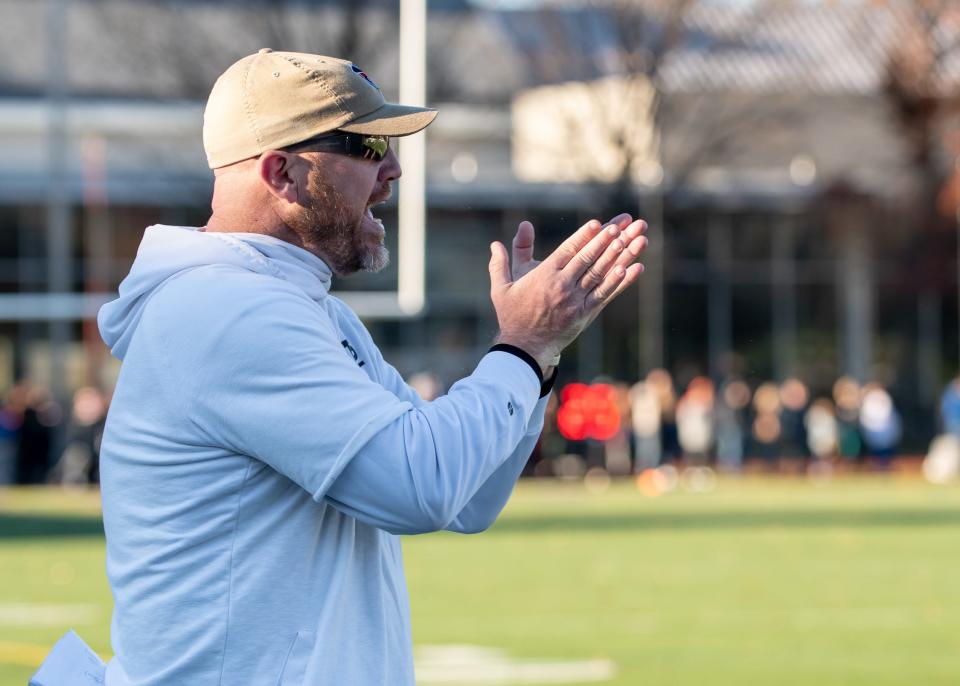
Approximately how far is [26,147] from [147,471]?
37.2 meters

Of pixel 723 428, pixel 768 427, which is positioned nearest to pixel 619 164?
pixel 723 428

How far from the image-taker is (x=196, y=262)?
308cm

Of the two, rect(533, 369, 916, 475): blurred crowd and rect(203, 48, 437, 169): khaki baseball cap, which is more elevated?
rect(203, 48, 437, 169): khaki baseball cap

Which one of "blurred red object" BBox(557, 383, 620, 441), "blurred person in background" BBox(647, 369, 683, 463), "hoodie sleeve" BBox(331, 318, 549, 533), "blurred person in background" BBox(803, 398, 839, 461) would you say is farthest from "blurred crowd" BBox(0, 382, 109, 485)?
"hoodie sleeve" BBox(331, 318, 549, 533)

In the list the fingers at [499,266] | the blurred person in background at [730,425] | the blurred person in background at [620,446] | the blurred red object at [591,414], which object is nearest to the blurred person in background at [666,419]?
the blurred person in background at [620,446]

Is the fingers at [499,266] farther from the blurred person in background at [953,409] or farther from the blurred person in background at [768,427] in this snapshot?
the blurred person in background at [768,427]

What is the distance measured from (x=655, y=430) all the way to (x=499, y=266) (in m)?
30.0

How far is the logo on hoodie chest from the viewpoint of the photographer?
3236mm

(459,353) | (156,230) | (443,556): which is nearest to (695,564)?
(443,556)

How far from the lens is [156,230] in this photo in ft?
10.6

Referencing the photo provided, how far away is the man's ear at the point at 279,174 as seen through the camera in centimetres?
312

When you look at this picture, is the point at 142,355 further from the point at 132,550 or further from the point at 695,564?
the point at 695,564

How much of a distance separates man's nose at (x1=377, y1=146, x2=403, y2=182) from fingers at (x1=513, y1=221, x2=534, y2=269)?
248 mm

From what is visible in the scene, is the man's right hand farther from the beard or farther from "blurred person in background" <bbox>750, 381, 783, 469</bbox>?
"blurred person in background" <bbox>750, 381, 783, 469</bbox>
